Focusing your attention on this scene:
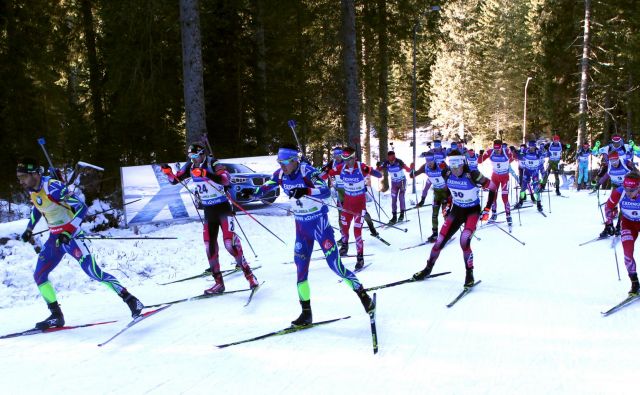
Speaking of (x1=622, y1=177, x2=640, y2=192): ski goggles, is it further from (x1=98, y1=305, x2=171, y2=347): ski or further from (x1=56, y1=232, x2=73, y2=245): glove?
(x1=56, y1=232, x2=73, y2=245): glove

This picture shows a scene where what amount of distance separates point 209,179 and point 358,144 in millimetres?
9797

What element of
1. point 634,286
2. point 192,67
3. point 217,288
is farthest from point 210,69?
point 634,286

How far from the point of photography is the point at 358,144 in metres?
16.8

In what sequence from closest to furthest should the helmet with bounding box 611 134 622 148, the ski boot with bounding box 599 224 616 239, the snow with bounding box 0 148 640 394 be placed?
the snow with bounding box 0 148 640 394, the ski boot with bounding box 599 224 616 239, the helmet with bounding box 611 134 622 148

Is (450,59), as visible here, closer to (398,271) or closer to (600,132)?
(600,132)

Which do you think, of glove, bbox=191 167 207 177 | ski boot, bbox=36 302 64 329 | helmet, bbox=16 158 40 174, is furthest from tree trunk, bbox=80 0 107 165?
ski boot, bbox=36 302 64 329

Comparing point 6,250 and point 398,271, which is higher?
point 6,250

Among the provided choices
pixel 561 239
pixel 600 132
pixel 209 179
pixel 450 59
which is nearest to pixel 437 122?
pixel 450 59

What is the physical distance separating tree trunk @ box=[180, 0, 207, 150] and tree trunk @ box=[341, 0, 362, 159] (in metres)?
5.73

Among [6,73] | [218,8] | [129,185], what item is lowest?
[129,185]

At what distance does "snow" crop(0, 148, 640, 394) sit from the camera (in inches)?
188

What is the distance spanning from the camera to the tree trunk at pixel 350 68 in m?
16.4

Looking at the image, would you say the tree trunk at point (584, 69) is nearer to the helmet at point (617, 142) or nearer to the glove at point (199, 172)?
the helmet at point (617, 142)

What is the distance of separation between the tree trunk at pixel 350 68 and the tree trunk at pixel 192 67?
573cm
